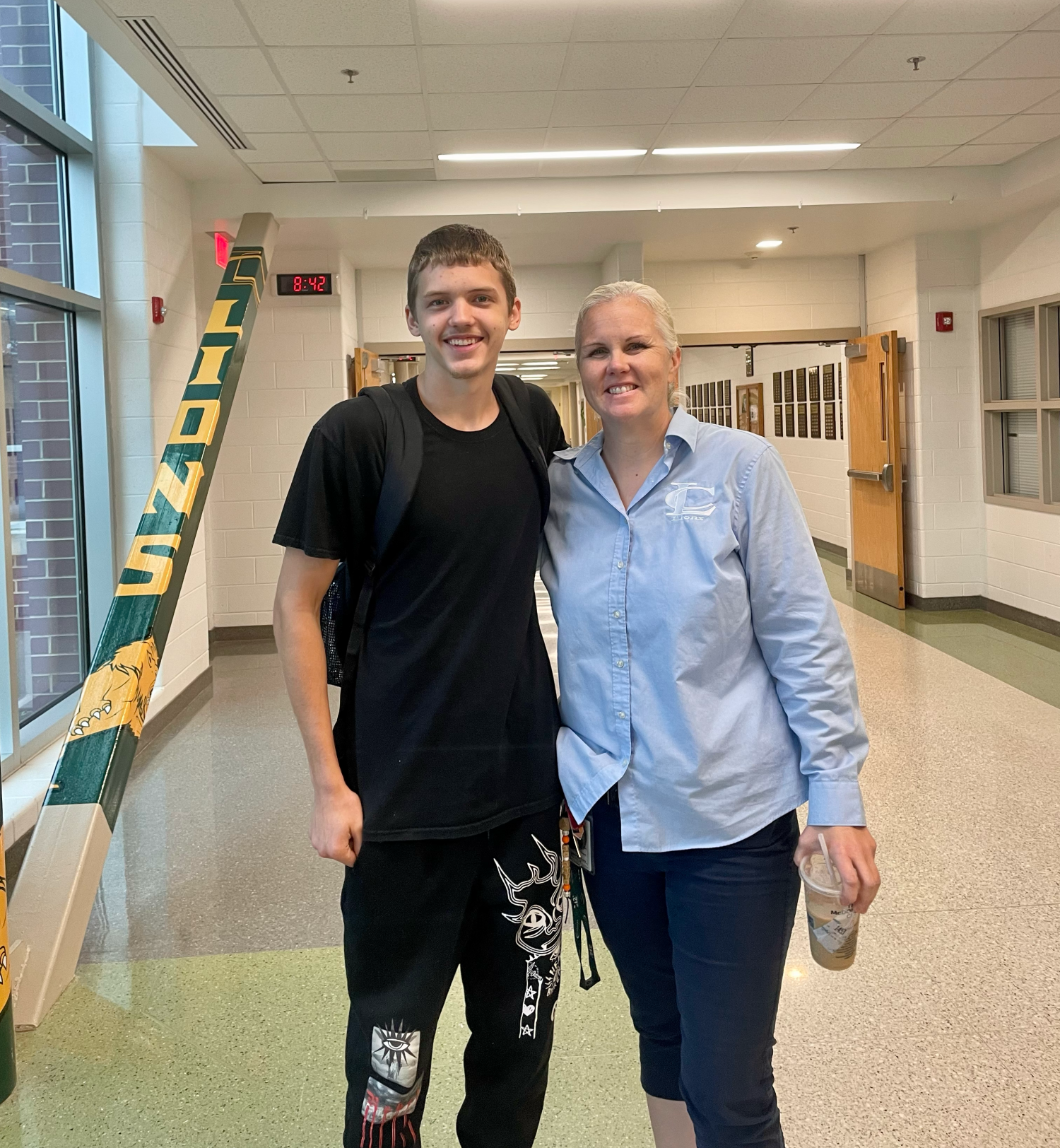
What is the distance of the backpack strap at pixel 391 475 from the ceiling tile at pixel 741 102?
4165mm

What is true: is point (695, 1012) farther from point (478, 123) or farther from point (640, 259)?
point (640, 259)

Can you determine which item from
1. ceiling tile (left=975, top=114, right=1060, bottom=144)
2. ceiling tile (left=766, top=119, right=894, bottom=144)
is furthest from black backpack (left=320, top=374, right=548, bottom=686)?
ceiling tile (left=975, top=114, right=1060, bottom=144)

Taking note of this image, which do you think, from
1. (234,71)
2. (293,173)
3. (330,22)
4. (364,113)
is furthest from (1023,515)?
(234,71)

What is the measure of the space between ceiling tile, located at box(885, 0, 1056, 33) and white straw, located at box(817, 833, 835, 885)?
151 inches

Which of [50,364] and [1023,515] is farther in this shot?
[1023,515]

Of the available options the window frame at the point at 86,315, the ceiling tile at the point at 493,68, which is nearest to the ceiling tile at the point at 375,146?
the ceiling tile at the point at 493,68

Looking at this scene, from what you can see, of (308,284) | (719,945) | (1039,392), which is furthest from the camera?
(308,284)

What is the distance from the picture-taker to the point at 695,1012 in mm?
1462

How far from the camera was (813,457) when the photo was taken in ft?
41.8

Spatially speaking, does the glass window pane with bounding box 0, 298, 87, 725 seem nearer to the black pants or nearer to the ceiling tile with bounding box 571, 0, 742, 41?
the ceiling tile with bounding box 571, 0, 742, 41

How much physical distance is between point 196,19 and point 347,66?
732 millimetres

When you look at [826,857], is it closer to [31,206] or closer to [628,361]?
[628,361]

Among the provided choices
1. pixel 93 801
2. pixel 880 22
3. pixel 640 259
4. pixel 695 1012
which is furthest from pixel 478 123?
pixel 695 1012

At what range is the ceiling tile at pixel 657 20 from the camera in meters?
4.09
